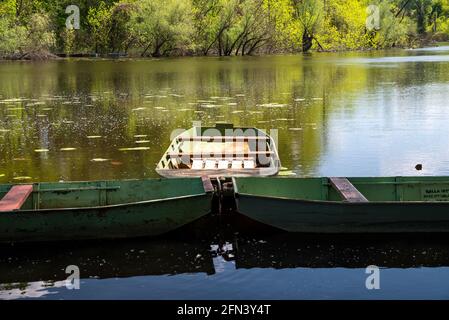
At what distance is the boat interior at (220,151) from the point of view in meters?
15.5

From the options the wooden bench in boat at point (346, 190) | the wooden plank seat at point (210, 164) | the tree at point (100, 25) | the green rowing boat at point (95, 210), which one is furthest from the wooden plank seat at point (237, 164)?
the tree at point (100, 25)

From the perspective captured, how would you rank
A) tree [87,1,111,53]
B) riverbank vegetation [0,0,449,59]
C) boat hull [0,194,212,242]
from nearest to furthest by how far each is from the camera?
boat hull [0,194,212,242]
riverbank vegetation [0,0,449,59]
tree [87,1,111,53]

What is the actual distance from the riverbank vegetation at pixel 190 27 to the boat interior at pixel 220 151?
62436mm

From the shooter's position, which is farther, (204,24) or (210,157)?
(204,24)

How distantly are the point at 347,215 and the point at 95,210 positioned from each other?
4.49 metres

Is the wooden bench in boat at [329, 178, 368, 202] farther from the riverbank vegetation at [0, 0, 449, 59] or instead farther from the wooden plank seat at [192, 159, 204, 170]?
the riverbank vegetation at [0, 0, 449, 59]

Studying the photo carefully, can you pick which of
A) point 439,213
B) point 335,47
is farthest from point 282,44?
point 439,213

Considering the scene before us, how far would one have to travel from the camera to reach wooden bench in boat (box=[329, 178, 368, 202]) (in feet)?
A: 39.4

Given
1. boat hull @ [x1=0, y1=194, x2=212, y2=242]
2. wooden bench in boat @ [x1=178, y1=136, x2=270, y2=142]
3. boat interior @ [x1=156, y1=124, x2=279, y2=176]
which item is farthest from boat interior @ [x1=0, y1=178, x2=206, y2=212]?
wooden bench in boat @ [x1=178, y1=136, x2=270, y2=142]

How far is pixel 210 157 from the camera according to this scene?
642 inches

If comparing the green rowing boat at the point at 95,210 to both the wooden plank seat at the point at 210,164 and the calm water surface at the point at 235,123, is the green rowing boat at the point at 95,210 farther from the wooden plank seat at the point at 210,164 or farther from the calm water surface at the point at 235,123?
the wooden plank seat at the point at 210,164

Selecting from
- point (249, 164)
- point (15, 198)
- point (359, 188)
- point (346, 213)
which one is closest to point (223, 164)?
point (249, 164)

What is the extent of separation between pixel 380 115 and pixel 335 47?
7343cm
